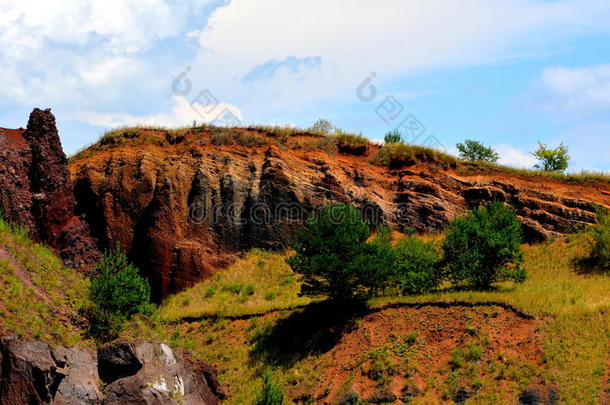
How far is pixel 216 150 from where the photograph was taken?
48.5 metres

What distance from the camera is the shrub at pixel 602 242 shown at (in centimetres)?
4034

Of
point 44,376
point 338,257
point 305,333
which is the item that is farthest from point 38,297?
point 338,257

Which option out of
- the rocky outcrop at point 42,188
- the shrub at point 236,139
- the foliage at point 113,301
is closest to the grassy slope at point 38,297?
the foliage at point 113,301

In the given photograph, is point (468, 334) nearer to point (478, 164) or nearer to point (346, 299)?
point (346, 299)

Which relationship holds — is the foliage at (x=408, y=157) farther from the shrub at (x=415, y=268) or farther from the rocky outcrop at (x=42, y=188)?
the rocky outcrop at (x=42, y=188)

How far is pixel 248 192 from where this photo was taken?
46188 millimetres

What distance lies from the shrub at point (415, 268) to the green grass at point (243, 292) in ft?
18.8

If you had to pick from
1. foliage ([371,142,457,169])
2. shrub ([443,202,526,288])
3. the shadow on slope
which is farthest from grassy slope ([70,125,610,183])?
the shadow on slope

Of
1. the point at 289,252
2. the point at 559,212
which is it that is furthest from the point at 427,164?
the point at 289,252

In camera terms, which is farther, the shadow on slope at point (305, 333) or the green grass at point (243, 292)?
the green grass at point (243, 292)

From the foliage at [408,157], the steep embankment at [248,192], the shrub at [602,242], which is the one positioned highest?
the foliage at [408,157]

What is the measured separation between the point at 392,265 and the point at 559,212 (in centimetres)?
1696

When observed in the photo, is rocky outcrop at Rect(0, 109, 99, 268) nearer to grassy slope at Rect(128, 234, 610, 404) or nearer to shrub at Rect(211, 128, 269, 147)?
grassy slope at Rect(128, 234, 610, 404)

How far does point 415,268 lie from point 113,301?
1757 cm
